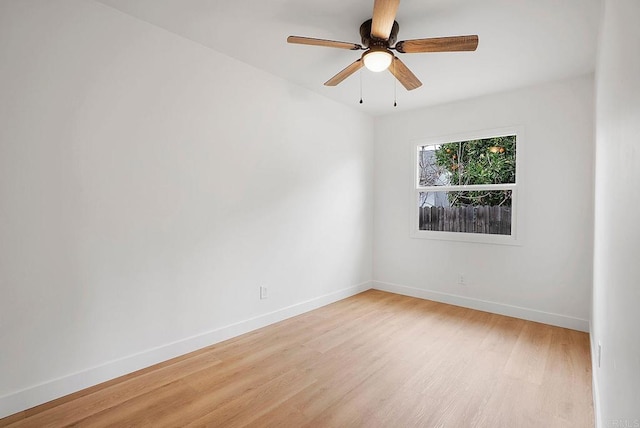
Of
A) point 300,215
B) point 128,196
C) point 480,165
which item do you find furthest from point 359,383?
point 480,165

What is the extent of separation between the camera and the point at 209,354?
2691 mm

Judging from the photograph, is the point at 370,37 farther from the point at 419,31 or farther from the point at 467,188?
the point at 467,188

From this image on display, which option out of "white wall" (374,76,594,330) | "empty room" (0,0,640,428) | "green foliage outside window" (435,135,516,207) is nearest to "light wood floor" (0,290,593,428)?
"empty room" (0,0,640,428)

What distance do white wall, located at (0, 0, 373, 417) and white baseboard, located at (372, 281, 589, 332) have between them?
1623 mm

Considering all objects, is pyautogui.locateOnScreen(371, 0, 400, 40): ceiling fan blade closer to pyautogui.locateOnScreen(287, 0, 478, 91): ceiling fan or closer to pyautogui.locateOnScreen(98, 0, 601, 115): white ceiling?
pyautogui.locateOnScreen(287, 0, 478, 91): ceiling fan

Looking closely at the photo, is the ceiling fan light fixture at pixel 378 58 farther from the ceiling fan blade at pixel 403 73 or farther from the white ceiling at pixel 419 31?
the white ceiling at pixel 419 31

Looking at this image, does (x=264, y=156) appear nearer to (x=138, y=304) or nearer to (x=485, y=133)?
(x=138, y=304)

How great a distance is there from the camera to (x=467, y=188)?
4035 millimetres

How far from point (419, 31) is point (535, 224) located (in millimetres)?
2397

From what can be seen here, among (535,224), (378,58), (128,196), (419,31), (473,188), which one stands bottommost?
(535,224)

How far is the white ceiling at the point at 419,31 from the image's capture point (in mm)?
2209

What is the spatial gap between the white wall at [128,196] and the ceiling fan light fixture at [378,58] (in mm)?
1316

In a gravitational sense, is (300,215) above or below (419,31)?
below

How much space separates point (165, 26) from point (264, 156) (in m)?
1.33
